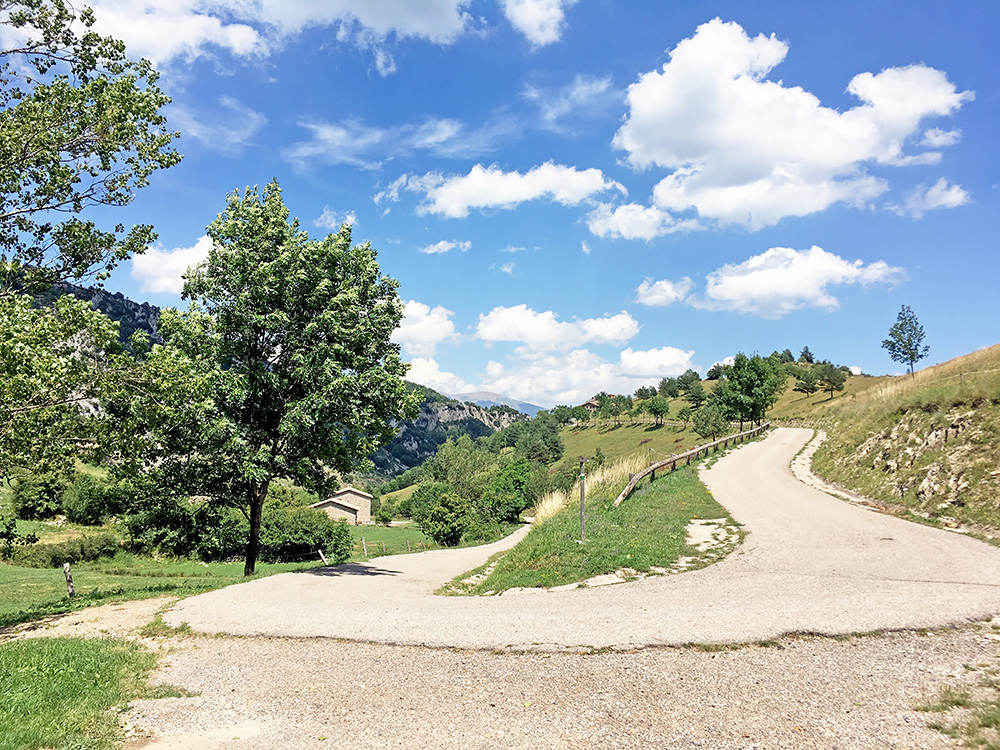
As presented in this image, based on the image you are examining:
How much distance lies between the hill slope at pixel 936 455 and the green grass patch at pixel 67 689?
19.8 metres

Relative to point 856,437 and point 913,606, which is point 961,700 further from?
point 856,437

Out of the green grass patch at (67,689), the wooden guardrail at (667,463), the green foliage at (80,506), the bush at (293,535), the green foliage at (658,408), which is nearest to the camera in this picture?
the green grass patch at (67,689)

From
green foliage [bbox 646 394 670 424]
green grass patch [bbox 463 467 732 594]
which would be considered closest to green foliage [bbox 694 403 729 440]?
green grass patch [bbox 463 467 732 594]

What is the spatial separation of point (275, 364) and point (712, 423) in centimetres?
5255

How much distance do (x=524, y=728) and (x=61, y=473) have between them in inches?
450

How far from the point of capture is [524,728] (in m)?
5.70

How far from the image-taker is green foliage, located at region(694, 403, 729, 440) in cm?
5712

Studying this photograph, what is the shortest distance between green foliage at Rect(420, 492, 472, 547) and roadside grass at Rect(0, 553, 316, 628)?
2530 cm

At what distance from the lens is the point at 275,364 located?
1587 cm

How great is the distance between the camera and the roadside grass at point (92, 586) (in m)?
13.2

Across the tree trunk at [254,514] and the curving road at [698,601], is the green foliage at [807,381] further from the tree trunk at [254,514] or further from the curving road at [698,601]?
the tree trunk at [254,514]

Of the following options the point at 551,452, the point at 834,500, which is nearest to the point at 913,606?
the point at 834,500

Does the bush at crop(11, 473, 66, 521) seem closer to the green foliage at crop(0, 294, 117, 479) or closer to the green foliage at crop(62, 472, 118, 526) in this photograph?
the green foliage at crop(62, 472, 118, 526)

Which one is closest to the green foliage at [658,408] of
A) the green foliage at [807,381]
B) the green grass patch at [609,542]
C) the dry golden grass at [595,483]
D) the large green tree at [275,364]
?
the green foliage at [807,381]
